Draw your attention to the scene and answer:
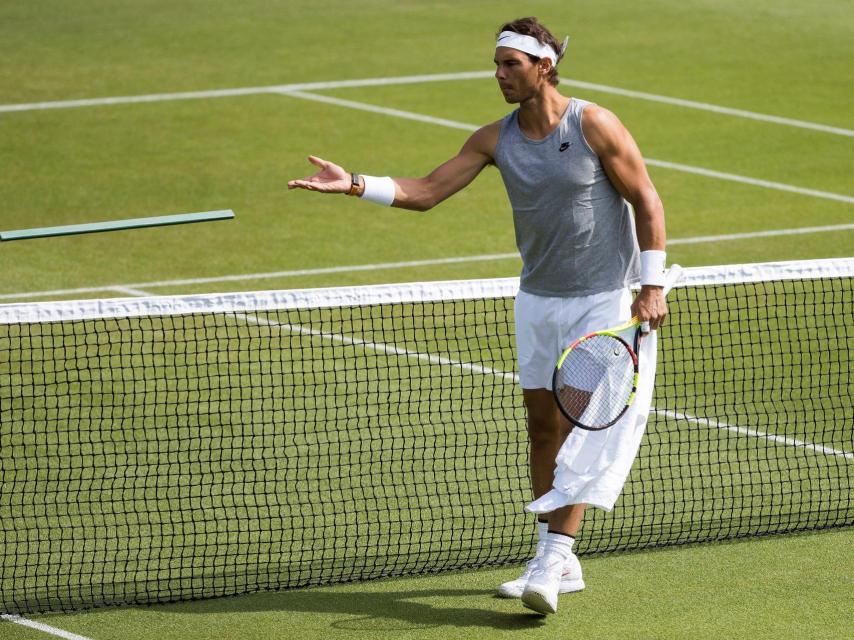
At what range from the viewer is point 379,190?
24.3 ft

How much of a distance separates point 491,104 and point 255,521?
13.5m

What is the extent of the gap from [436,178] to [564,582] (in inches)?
77.2

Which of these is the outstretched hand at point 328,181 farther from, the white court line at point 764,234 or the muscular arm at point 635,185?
the white court line at point 764,234

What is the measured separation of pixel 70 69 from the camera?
2303 centimetres

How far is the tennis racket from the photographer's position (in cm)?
696

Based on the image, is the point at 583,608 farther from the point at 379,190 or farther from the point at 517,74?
the point at 517,74

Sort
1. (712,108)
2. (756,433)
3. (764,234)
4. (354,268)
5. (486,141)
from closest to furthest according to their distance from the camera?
(486,141), (756,433), (354,268), (764,234), (712,108)

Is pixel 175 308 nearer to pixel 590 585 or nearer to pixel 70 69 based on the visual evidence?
pixel 590 585

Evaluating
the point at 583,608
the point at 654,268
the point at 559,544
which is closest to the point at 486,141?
the point at 654,268

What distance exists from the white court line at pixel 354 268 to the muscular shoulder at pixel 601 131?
7.12 metres

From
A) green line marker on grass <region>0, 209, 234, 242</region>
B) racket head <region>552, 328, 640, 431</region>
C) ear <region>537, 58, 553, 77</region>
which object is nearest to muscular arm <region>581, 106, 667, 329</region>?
racket head <region>552, 328, 640, 431</region>

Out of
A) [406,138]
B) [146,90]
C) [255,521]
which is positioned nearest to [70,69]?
[146,90]

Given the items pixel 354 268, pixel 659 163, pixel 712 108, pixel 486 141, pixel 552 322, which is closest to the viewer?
pixel 552 322

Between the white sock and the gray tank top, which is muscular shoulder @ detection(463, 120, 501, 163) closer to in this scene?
the gray tank top
